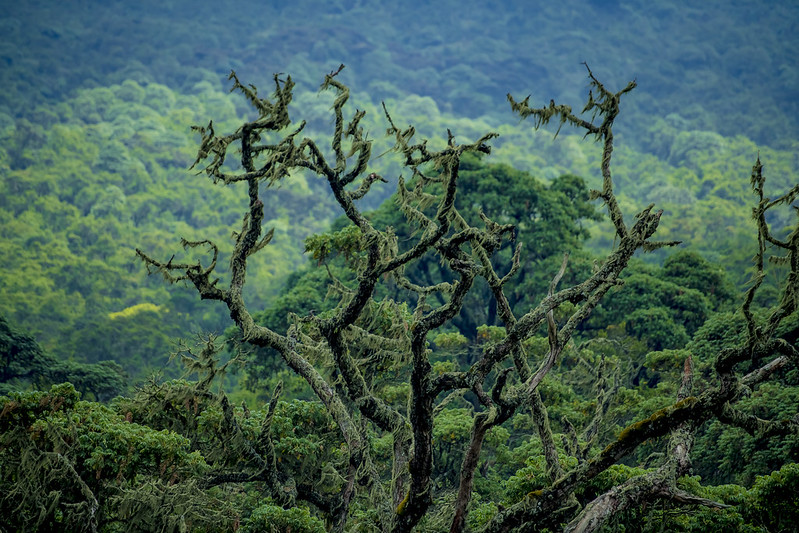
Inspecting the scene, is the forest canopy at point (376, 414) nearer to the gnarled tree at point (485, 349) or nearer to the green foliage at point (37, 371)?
the gnarled tree at point (485, 349)

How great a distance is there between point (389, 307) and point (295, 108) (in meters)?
94.7

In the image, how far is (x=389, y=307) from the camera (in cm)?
1122

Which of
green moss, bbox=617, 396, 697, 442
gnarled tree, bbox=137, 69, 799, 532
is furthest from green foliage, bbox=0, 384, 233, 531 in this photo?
green moss, bbox=617, 396, 697, 442

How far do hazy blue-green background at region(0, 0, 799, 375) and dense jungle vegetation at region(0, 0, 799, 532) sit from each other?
1.60 feet

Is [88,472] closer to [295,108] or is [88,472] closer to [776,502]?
[776,502]

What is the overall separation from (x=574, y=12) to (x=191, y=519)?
157 m

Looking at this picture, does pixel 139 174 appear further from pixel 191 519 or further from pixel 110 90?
pixel 191 519

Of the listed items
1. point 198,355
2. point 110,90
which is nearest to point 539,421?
point 198,355

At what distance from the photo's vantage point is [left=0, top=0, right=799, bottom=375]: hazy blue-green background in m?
53.7

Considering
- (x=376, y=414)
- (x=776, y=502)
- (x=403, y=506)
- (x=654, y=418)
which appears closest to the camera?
(x=654, y=418)

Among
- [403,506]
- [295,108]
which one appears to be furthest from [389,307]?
[295,108]

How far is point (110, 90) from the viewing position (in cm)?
10244

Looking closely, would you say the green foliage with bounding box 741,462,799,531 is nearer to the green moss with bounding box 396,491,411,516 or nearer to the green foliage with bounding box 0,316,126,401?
the green moss with bounding box 396,491,411,516

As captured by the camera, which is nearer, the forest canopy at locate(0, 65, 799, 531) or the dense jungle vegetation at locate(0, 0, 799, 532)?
the forest canopy at locate(0, 65, 799, 531)
